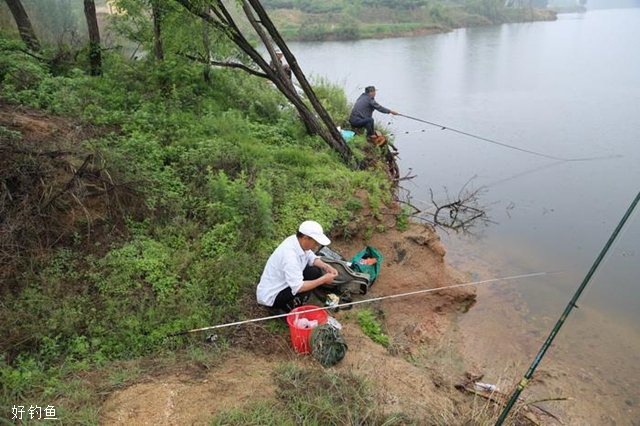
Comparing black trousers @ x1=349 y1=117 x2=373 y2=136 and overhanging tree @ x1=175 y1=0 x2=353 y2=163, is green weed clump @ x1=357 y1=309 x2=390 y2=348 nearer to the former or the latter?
overhanging tree @ x1=175 y1=0 x2=353 y2=163

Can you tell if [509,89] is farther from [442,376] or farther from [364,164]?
[442,376]

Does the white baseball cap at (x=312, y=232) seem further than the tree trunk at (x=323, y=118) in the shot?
No

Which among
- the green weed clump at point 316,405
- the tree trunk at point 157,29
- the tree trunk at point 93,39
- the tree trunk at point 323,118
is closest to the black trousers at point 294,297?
the green weed clump at point 316,405

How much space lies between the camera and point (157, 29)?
28.2ft

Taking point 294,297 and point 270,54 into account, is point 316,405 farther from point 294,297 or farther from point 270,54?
point 270,54

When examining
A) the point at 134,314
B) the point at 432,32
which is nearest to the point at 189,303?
the point at 134,314

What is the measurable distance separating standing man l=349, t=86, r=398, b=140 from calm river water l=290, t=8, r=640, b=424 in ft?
5.12

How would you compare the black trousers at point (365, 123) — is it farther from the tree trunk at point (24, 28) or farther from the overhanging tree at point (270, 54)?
the tree trunk at point (24, 28)

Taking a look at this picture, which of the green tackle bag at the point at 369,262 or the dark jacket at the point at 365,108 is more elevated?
the dark jacket at the point at 365,108

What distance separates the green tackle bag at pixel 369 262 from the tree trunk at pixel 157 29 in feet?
17.6

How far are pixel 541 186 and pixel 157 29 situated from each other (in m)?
8.07

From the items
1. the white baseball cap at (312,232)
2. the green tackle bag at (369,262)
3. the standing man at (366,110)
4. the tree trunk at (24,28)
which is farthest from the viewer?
the standing man at (366,110)

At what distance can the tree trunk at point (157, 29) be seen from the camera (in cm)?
805

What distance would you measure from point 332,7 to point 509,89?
2812 centimetres
